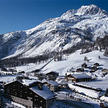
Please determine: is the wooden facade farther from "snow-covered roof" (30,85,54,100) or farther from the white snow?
the white snow

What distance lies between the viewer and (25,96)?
43.5m

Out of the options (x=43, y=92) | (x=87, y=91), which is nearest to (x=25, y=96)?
(x=43, y=92)

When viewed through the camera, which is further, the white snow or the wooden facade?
the white snow

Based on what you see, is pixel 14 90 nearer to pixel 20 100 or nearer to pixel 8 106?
pixel 20 100

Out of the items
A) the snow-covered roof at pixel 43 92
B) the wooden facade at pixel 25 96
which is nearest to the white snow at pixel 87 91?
the snow-covered roof at pixel 43 92

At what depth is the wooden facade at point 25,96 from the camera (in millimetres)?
40966

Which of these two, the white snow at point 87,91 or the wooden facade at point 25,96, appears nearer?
the wooden facade at point 25,96

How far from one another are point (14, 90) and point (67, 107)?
12858mm

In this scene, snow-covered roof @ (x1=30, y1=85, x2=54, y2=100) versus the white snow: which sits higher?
snow-covered roof @ (x1=30, y1=85, x2=54, y2=100)

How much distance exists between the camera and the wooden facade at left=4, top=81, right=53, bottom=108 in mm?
40966

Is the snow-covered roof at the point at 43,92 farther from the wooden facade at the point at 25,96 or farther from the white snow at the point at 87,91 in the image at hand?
the white snow at the point at 87,91

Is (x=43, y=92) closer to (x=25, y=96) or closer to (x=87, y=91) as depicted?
(x=25, y=96)

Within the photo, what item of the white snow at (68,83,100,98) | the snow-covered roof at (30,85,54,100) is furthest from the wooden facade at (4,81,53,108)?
the white snow at (68,83,100,98)

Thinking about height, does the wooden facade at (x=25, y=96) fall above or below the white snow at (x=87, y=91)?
above
